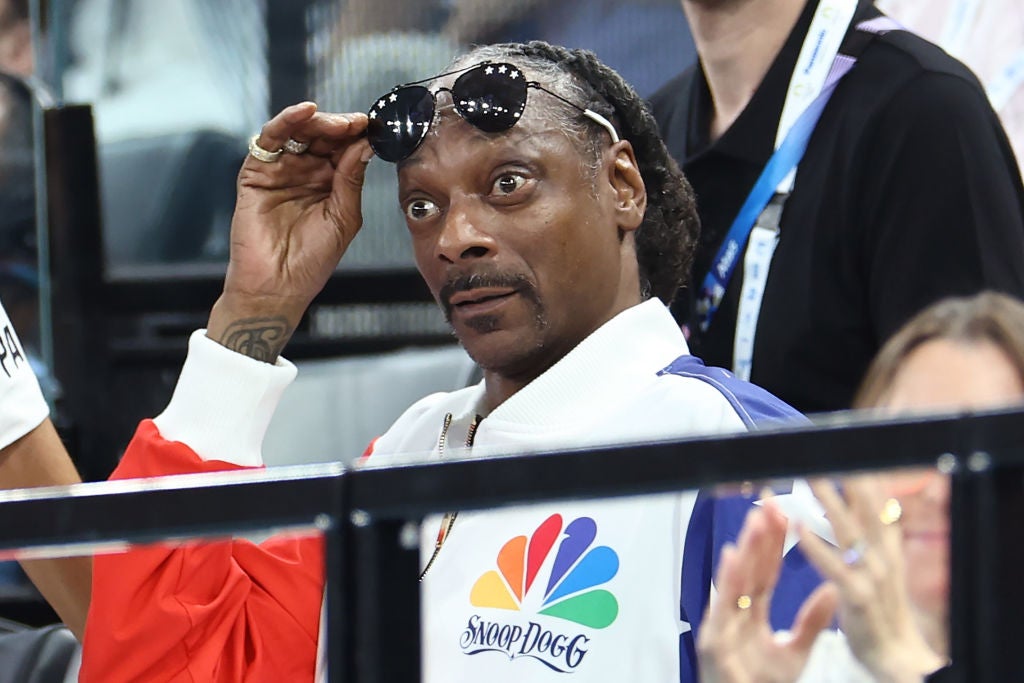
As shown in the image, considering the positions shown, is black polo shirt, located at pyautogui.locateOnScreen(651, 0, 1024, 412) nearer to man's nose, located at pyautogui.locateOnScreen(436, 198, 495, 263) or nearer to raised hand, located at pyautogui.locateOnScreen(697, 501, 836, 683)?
man's nose, located at pyautogui.locateOnScreen(436, 198, 495, 263)

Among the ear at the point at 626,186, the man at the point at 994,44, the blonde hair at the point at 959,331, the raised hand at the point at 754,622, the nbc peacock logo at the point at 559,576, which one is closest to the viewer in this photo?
the raised hand at the point at 754,622

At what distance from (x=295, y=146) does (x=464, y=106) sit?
0.29 m

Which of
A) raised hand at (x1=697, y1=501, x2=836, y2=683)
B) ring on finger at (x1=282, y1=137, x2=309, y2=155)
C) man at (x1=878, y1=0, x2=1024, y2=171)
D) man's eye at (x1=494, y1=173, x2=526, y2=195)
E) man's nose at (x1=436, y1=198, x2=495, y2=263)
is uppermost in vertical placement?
man at (x1=878, y1=0, x2=1024, y2=171)

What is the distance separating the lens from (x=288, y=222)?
5.60ft

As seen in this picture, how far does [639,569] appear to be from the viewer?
1.24 m

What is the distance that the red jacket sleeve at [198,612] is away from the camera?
1.41 meters

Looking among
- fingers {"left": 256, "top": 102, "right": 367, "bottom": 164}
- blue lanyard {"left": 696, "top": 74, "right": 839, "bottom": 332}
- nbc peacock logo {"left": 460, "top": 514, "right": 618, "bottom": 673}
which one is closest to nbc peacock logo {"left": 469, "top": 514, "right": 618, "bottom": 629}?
nbc peacock logo {"left": 460, "top": 514, "right": 618, "bottom": 673}

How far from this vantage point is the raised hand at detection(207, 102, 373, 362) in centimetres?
163

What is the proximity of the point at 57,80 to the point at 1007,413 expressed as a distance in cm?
265

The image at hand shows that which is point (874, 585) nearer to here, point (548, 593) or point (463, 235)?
point (548, 593)

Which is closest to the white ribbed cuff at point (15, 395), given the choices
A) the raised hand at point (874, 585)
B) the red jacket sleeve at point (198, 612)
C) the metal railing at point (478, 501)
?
the red jacket sleeve at point (198, 612)

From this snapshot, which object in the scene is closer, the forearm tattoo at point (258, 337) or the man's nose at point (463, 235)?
the man's nose at point (463, 235)

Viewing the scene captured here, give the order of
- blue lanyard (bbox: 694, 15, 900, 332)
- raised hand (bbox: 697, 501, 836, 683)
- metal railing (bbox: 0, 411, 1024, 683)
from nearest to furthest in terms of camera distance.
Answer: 1. metal railing (bbox: 0, 411, 1024, 683)
2. raised hand (bbox: 697, 501, 836, 683)
3. blue lanyard (bbox: 694, 15, 900, 332)

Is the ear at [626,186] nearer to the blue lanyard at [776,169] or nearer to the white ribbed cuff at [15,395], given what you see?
the blue lanyard at [776,169]
